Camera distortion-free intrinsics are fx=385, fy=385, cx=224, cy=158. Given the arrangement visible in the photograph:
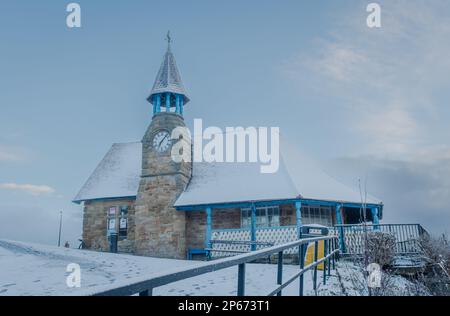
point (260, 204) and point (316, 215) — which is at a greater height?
point (260, 204)

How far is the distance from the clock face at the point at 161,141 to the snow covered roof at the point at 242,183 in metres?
2.31

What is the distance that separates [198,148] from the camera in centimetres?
2323

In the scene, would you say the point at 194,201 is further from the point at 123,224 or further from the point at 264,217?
the point at 123,224

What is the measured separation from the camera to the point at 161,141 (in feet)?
68.6

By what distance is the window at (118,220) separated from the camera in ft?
70.6

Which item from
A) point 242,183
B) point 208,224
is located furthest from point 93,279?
point 242,183

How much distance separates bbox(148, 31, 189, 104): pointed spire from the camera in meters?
21.9

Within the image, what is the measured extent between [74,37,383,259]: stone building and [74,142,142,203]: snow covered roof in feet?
0.28

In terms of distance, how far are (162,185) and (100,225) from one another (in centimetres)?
494

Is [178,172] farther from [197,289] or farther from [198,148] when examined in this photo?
[197,289]

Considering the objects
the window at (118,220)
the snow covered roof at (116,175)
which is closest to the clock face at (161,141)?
the snow covered roof at (116,175)

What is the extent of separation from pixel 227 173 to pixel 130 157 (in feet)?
26.3

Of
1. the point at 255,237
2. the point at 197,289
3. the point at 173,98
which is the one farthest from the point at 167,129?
the point at 197,289

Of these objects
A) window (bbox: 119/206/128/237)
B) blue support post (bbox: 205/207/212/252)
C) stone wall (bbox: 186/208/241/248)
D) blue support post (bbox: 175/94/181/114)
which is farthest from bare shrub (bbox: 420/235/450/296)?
window (bbox: 119/206/128/237)
